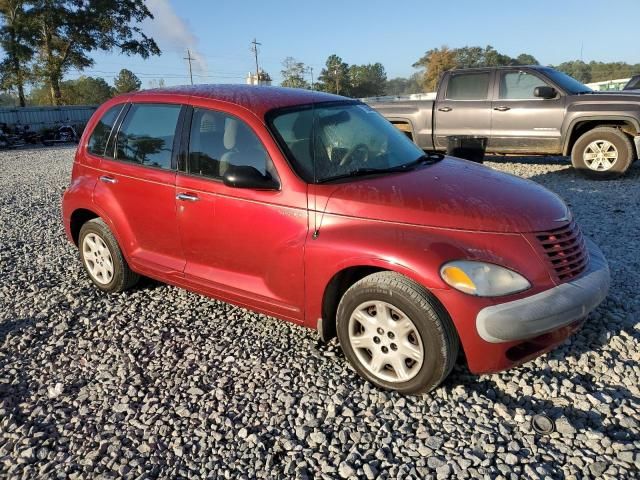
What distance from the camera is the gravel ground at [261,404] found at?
2492 millimetres

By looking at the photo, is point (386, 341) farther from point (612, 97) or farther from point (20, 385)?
point (612, 97)

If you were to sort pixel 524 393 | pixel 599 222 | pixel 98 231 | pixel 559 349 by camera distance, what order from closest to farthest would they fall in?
pixel 524 393 < pixel 559 349 < pixel 98 231 < pixel 599 222

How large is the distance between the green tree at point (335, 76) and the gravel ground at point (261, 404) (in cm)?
7904

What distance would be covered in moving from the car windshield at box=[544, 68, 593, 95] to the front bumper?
7.41 m

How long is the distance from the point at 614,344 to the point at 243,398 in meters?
2.55


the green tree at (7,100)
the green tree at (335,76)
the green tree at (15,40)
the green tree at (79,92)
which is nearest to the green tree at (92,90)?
the green tree at (79,92)

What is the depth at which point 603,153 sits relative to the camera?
8781mm

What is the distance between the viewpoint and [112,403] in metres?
3.05

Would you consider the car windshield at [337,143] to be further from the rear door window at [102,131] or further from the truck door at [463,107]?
the truck door at [463,107]

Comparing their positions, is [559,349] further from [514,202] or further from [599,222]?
[599,222]

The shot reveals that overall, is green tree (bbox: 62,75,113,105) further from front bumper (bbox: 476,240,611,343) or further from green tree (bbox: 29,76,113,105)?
front bumper (bbox: 476,240,611,343)

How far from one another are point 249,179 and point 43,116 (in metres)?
29.6

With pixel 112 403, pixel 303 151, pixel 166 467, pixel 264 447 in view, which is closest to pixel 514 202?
pixel 303 151

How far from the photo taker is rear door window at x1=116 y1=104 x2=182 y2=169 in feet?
13.0
